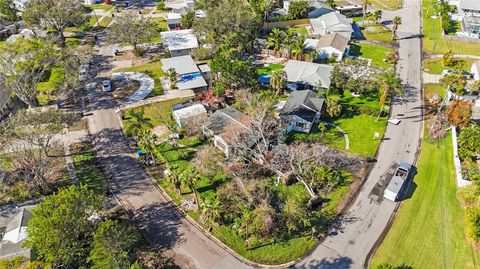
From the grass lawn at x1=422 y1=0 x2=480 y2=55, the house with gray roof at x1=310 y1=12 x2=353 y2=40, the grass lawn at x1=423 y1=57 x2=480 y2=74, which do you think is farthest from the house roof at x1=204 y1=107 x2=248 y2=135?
the grass lawn at x1=422 y1=0 x2=480 y2=55

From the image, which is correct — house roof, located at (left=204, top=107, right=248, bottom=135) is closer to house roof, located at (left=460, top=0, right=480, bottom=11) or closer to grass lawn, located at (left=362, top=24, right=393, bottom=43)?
grass lawn, located at (left=362, top=24, right=393, bottom=43)

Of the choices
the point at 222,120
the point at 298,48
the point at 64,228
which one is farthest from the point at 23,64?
the point at 298,48

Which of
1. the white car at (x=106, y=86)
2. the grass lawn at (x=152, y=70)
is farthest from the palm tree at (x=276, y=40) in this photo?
the white car at (x=106, y=86)

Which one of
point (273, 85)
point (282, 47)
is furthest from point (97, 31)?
point (273, 85)

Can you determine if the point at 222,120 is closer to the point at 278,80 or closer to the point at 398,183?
the point at 278,80

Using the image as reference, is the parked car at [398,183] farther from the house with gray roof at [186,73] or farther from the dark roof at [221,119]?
the house with gray roof at [186,73]

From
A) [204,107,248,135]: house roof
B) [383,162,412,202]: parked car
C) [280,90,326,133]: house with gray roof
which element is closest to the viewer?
[383,162,412,202]: parked car
